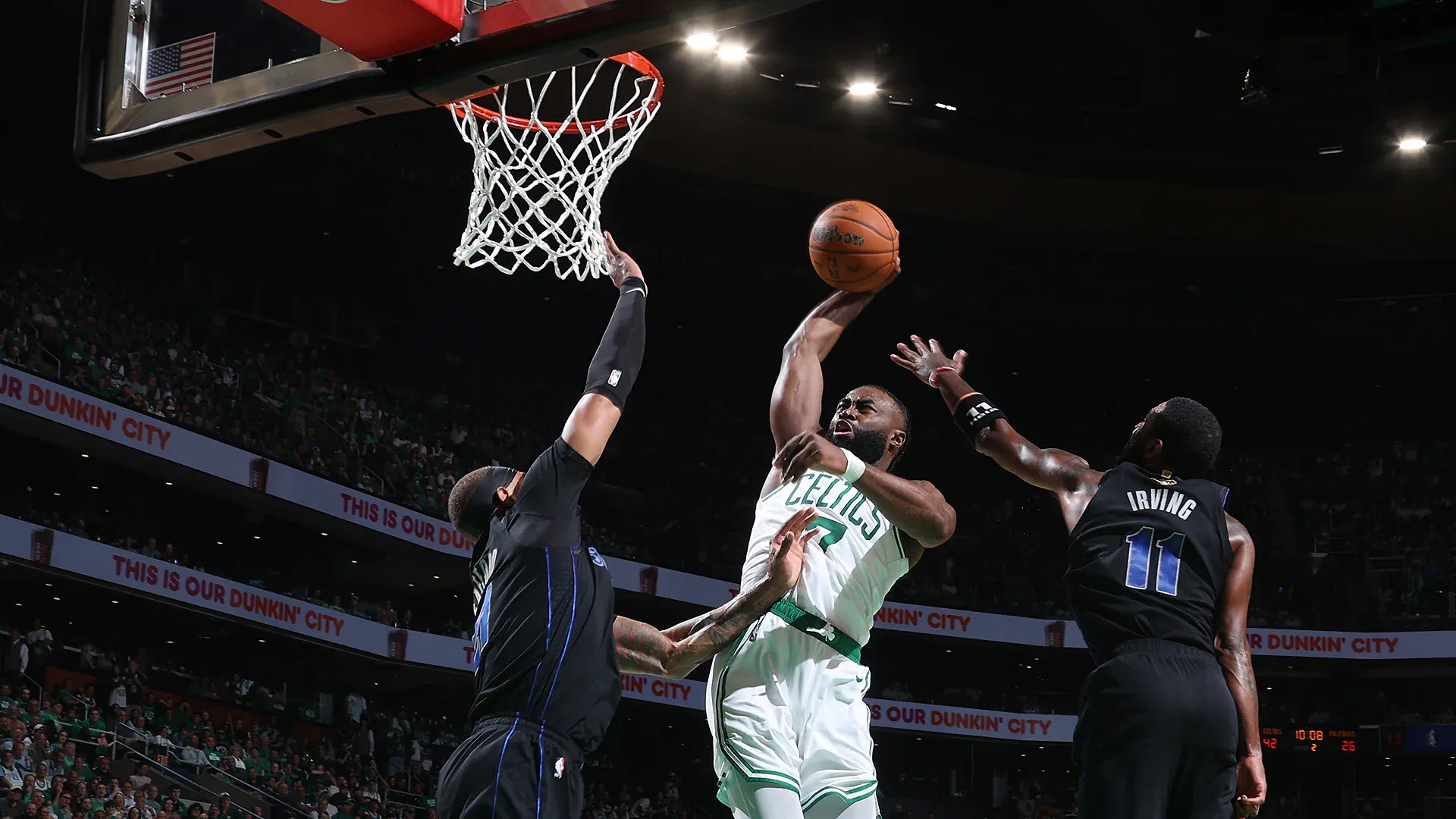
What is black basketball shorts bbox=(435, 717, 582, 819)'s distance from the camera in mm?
4051

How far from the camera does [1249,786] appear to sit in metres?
4.54

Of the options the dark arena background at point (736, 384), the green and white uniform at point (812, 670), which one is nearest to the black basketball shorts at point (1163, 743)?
the green and white uniform at point (812, 670)

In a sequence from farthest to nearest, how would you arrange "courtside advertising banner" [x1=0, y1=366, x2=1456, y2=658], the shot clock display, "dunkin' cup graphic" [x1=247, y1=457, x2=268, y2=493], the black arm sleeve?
the shot clock display, "dunkin' cup graphic" [x1=247, y1=457, x2=268, y2=493], "courtside advertising banner" [x1=0, y1=366, x2=1456, y2=658], the black arm sleeve

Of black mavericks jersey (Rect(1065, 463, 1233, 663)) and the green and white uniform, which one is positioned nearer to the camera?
black mavericks jersey (Rect(1065, 463, 1233, 663))

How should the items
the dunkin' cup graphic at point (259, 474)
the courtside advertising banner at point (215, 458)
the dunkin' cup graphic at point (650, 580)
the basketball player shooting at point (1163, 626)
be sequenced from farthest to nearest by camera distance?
the dunkin' cup graphic at point (650, 580), the dunkin' cup graphic at point (259, 474), the courtside advertising banner at point (215, 458), the basketball player shooting at point (1163, 626)

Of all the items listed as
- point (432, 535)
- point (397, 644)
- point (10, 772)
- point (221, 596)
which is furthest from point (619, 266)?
point (397, 644)

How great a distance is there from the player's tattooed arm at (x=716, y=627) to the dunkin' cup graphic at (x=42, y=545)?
48.2 feet

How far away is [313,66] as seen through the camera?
474 centimetres

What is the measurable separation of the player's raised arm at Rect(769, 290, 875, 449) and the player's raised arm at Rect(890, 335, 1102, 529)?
39cm

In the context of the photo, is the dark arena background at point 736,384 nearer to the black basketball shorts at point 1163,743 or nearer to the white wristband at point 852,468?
the white wristband at point 852,468

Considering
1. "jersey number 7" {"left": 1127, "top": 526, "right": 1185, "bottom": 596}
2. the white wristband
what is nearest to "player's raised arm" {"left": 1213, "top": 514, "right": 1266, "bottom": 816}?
"jersey number 7" {"left": 1127, "top": 526, "right": 1185, "bottom": 596}

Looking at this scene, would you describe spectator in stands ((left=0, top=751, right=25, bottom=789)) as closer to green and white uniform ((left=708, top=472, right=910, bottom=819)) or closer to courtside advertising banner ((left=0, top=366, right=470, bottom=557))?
courtside advertising banner ((left=0, top=366, right=470, bottom=557))

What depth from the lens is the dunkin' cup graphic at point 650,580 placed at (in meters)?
23.4

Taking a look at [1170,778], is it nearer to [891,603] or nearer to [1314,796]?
[891,603]
